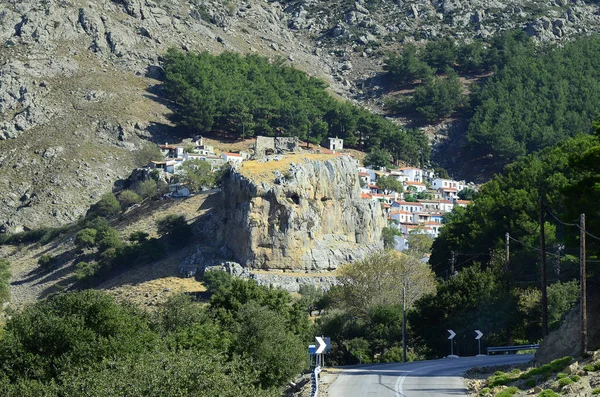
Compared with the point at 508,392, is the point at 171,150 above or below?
above

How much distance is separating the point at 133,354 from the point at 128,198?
263 feet

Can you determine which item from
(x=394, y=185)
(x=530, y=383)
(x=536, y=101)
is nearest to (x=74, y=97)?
(x=394, y=185)

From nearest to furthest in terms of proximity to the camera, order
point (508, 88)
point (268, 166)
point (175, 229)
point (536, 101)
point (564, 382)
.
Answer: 1. point (564, 382)
2. point (268, 166)
3. point (175, 229)
4. point (536, 101)
5. point (508, 88)

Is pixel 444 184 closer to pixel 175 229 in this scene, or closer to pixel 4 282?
pixel 175 229

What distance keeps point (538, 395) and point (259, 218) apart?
64.2 meters

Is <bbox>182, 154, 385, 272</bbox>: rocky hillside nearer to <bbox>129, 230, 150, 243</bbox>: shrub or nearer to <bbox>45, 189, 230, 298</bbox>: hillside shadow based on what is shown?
<bbox>45, 189, 230, 298</bbox>: hillside shadow

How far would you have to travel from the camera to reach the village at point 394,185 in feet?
391

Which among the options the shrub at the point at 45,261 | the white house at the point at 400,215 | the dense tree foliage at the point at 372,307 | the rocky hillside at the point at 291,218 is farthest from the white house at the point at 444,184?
the dense tree foliage at the point at 372,307

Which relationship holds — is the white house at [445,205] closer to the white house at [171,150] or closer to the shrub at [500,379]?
the white house at [171,150]

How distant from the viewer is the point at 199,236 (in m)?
99.9

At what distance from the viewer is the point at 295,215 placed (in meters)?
94.6

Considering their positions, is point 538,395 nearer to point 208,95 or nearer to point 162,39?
point 208,95

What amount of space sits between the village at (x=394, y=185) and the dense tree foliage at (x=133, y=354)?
6636 cm

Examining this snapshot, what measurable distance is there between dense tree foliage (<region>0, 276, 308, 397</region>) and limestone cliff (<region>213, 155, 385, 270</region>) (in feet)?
137
